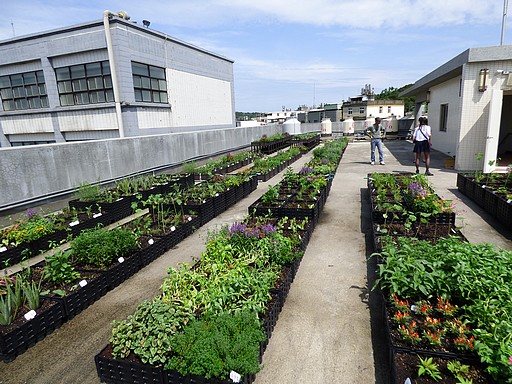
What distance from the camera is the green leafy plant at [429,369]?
2367 mm

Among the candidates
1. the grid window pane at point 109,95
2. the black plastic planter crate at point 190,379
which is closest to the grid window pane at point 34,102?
the grid window pane at point 109,95

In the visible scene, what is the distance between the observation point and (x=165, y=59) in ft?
55.4

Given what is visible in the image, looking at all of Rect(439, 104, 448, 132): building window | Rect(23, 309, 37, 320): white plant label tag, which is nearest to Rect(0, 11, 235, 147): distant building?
Rect(23, 309, 37, 320): white plant label tag

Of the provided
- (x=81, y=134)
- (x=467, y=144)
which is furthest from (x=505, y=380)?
(x=81, y=134)

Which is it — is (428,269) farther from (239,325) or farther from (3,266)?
(3,266)

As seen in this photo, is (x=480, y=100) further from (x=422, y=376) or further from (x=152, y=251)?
(x=152, y=251)

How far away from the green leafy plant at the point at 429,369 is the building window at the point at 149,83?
16126mm

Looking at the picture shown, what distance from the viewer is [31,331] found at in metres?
3.40

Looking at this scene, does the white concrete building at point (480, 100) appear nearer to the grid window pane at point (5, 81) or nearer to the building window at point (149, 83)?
the building window at point (149, 83)

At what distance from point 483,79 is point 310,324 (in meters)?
12.0

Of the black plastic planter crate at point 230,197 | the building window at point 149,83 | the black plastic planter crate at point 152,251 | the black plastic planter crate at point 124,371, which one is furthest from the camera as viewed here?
the building window at point 149,83

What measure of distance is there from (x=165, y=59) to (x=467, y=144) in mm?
14921

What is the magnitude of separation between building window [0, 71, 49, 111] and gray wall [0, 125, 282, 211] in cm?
1059

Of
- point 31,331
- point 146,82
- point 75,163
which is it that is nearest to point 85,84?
point 146,82
